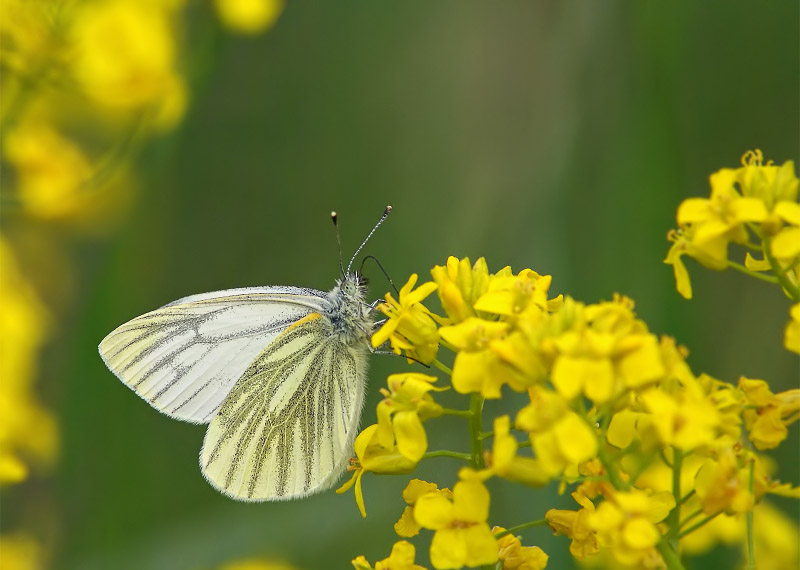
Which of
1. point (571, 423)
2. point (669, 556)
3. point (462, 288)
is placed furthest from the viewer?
point (462, 288)

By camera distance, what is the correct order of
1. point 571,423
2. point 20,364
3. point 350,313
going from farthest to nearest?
1. point 20,364
2. point 350,313
3. point 571,423

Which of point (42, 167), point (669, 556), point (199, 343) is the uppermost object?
point (42, 167)

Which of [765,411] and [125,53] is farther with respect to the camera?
[125,53]

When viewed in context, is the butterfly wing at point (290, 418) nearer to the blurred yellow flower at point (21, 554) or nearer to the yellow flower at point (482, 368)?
the blurred yellow flower at point (21, 554)

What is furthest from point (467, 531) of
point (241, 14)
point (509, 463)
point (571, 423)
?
point (241, 14)

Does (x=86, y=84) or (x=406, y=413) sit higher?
(x=86, y=84)

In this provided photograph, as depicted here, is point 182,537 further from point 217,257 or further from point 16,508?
point 217,257

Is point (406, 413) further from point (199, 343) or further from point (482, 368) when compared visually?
point (199, 343)
